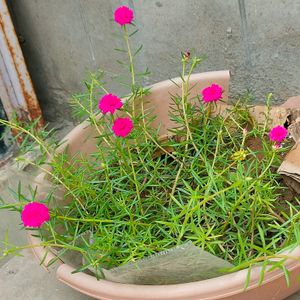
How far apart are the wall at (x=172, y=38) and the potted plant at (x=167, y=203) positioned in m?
0.23

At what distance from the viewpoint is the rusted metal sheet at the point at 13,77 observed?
171 cm

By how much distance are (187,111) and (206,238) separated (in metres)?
0.35

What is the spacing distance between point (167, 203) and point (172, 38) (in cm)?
63

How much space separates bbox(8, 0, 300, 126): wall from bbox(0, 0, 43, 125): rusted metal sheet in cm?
14

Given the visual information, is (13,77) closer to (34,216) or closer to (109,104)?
(109,104)

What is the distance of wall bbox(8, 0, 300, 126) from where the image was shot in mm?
1289

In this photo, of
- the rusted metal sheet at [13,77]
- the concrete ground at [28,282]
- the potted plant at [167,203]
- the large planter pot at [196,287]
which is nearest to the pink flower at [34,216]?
the potted plant at [167,203]

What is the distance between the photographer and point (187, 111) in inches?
43.2

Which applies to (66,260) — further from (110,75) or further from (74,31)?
(74,31)

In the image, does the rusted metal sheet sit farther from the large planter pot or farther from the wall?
the large planter pot

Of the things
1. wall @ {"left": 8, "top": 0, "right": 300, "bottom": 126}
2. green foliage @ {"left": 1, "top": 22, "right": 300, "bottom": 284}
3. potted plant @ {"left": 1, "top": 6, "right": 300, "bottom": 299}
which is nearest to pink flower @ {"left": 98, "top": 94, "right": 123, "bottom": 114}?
potted plant @ {"left": 1, "top": 6, "right": 300, "bottom": 299}

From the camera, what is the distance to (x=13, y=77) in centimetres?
179

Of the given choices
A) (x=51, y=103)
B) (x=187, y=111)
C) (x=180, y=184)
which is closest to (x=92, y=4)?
(x=51, y=103)

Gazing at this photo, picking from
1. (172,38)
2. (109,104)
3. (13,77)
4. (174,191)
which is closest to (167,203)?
(174,191)
